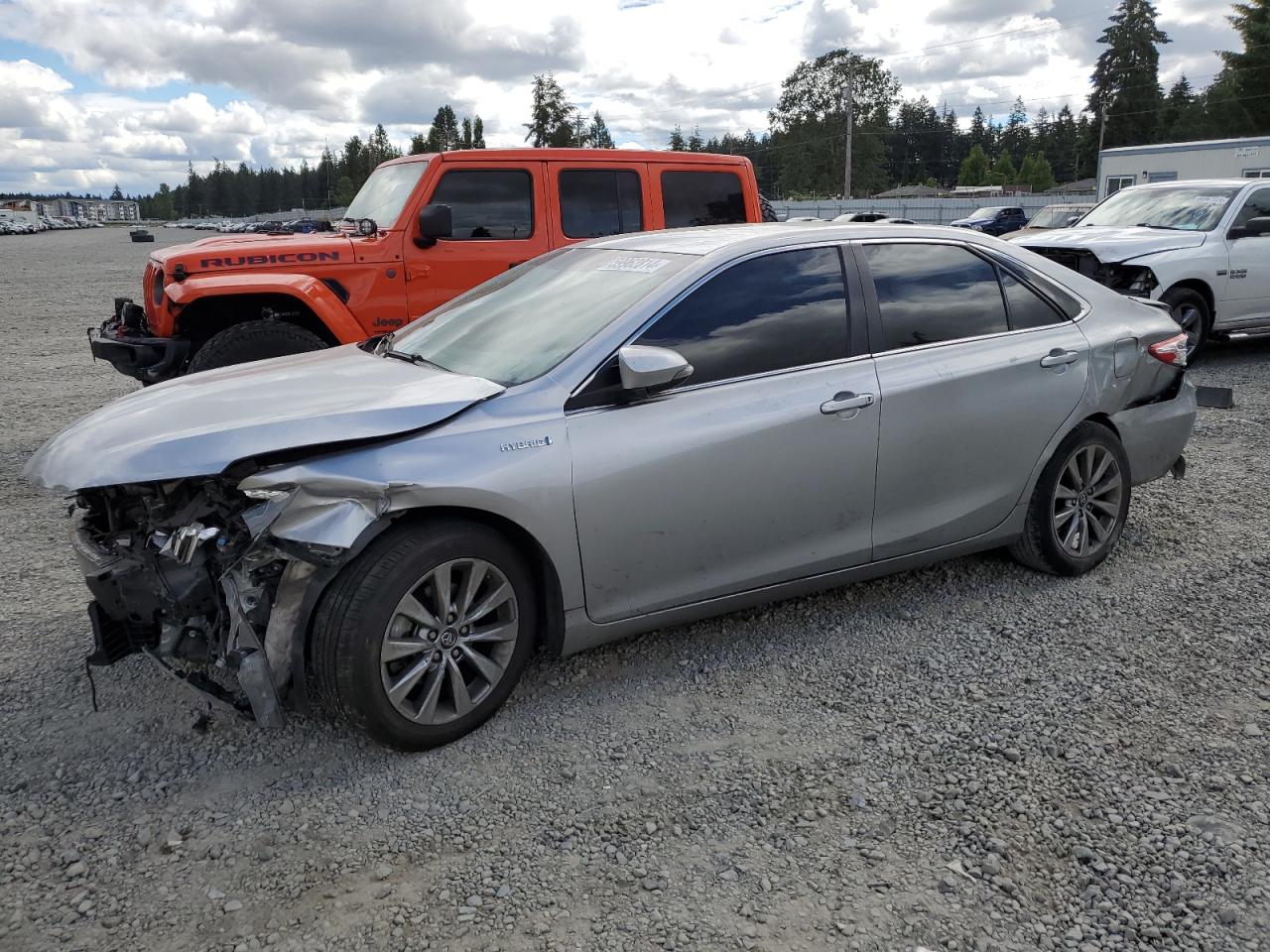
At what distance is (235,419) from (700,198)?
5696 mm

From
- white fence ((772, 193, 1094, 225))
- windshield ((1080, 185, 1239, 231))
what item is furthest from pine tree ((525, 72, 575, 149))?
windshield ((1080, 185, 1239, 231))

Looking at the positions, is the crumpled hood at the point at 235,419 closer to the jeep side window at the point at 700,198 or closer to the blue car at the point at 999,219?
the jeep side window at the point at 700,198

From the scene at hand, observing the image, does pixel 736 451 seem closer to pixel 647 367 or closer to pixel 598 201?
pixel 647 367

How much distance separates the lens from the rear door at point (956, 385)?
409 cm

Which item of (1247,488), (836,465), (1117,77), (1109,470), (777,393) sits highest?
(1117,77)

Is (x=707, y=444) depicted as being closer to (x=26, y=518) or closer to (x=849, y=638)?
(x=849, y=638)

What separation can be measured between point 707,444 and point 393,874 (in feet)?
5.64

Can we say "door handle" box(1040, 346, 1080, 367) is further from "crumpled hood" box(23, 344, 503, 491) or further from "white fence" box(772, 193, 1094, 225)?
"white fence" box(772, 193, 1094, 225)

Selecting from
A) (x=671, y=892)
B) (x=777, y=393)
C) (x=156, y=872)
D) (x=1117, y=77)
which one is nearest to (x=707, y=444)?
Answer: (x=777, y=393)

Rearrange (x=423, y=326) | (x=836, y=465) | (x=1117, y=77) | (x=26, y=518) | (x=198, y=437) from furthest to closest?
1. (x=1117, y=77)
2. (x=26, y=518)
3. (x=423, y=326)
4. (x=836, y=465)
5. (x=198, y=437)

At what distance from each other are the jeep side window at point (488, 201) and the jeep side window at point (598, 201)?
29cm

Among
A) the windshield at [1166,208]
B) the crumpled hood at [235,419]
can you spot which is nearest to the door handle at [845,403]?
the crumpled hood at [235,419]

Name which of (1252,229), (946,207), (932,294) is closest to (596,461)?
(932,294)

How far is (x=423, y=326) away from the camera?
456 cm
